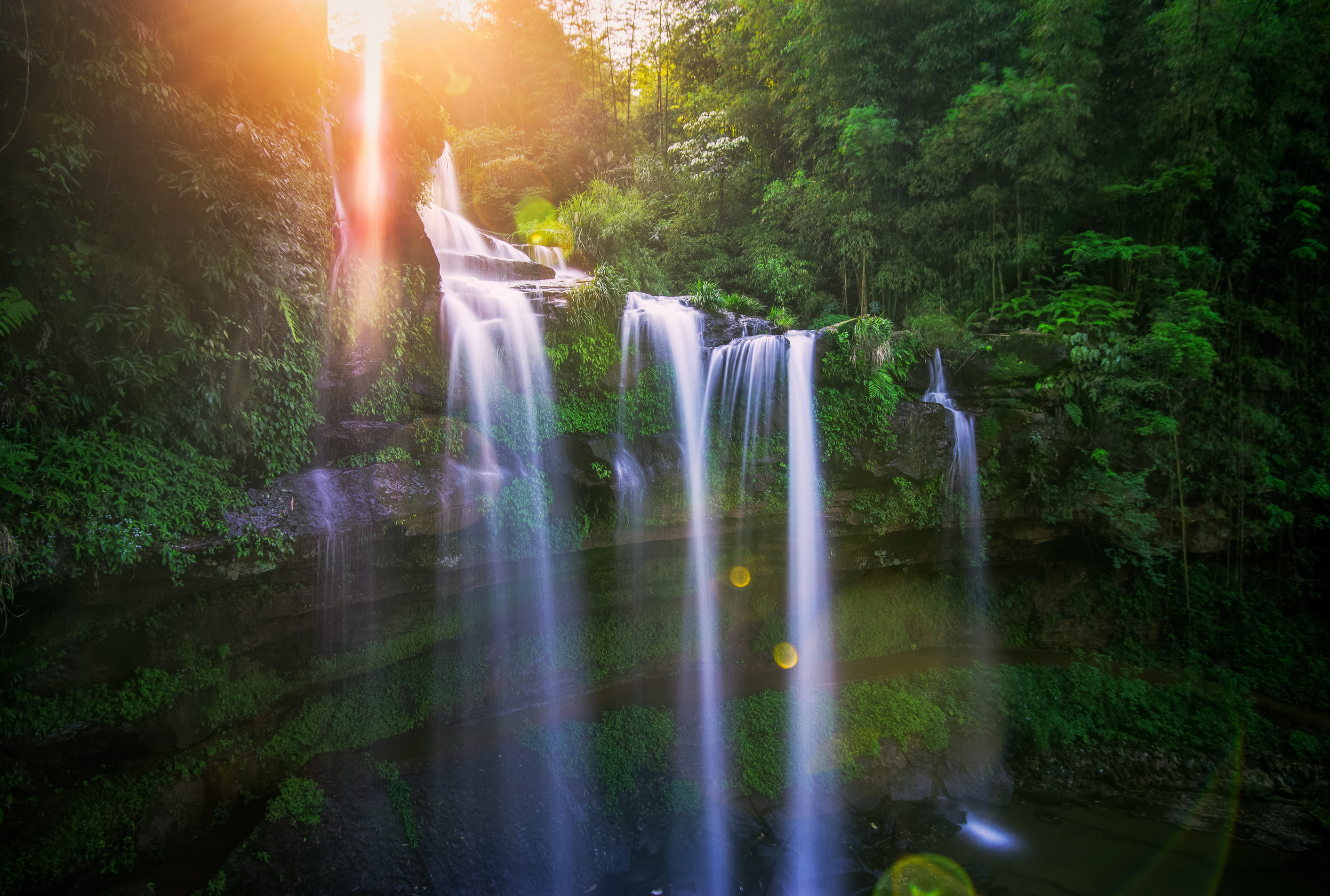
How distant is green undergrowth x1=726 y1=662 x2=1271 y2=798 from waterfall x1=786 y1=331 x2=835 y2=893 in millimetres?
99

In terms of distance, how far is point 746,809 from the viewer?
22.7 feet

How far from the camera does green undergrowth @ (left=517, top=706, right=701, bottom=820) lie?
22.5ft

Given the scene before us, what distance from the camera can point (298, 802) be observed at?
566 cm

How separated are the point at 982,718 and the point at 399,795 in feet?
25.2

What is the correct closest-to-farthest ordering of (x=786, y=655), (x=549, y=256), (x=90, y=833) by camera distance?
(x=90, y=833) < (x=786, y=655) < (x=549, y=256)

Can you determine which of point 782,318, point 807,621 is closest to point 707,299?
point 782,318

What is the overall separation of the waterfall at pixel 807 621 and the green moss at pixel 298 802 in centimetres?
520

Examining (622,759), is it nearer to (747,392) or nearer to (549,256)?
(747,392)

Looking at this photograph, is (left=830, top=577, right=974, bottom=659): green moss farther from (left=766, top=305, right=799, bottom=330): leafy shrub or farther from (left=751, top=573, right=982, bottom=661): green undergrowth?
(left=766, top=305, right=799, bottom=330): leafy shrub

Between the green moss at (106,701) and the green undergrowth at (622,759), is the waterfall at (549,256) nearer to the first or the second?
the green undergrowth at (622,759)

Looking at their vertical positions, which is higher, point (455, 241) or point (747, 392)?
point (455, 241)

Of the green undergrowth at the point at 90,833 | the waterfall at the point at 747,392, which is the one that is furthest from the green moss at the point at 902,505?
the green undergrowth at the point at 90,833

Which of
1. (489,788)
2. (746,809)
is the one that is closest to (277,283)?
(489,788)

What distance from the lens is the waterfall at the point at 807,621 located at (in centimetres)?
684
